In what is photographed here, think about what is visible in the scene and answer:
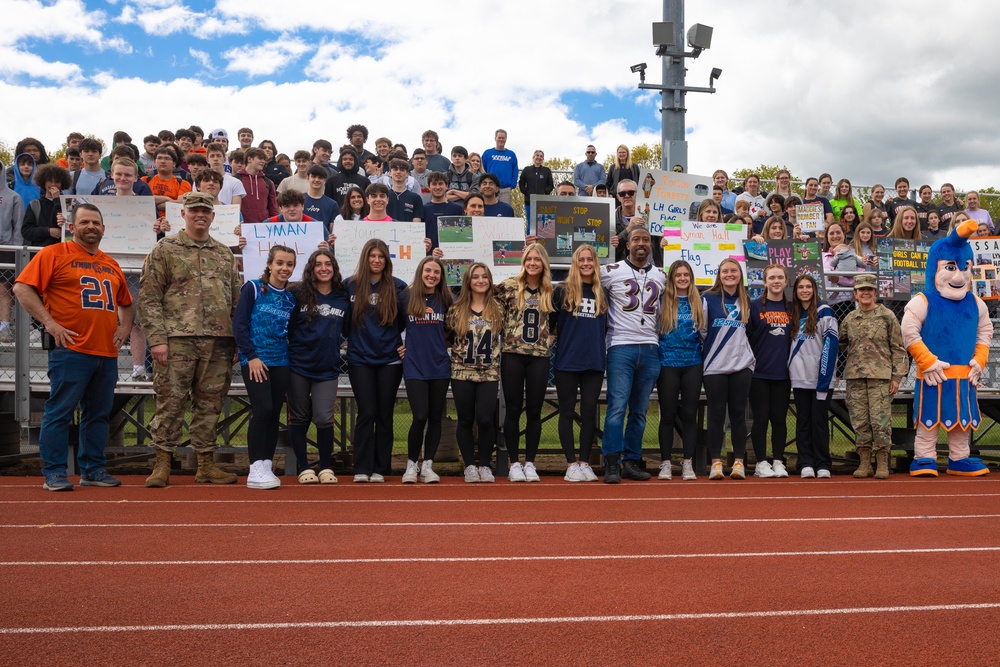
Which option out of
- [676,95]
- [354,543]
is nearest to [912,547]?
[354,543]

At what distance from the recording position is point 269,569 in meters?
5.54

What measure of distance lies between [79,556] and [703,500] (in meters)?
4.81

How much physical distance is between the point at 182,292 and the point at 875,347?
21.7ft

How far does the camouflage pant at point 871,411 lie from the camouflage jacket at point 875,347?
96 millimetres

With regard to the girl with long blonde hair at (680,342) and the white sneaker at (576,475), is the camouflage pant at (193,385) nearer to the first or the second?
the white sneaker at (576,475)

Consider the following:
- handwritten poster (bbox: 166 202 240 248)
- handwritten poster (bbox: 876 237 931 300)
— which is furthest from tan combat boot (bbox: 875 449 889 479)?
handwritten poster (bbox: 166 202 240 248)

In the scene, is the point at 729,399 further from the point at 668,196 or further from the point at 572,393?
the point at 668,196

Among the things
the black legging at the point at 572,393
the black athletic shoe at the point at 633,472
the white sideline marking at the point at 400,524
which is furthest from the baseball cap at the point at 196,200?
the black athletic shoe at the point at 633,472

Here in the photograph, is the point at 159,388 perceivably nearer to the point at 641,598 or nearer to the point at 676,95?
the point at 641,598

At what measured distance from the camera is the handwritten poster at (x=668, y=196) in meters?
12.0

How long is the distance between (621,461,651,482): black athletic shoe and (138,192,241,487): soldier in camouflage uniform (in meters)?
3.84

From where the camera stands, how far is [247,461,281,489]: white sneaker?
8.77m

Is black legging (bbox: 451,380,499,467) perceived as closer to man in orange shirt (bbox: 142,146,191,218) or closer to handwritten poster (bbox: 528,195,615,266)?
handwritten poster (bbox: 528,195,615,266)

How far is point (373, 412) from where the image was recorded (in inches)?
351
